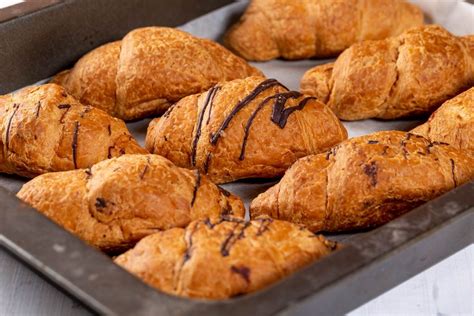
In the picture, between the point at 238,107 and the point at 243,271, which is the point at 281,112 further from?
the point at 243,271

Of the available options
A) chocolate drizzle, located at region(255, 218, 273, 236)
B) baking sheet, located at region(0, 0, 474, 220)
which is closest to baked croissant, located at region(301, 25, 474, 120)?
baking sheet, located at region(0, 0, 474, 220)

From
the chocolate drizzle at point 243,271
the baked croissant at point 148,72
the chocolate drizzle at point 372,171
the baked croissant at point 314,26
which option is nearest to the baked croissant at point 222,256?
the chocolate drizzle at point 243,271

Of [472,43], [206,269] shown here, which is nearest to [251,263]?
[206,269]

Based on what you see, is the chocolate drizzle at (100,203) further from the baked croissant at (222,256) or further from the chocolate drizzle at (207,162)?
the chocolate drizzle at (207,162)

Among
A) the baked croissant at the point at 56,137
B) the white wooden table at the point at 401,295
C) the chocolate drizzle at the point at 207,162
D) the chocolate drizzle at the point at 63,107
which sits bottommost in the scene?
the white wooden table at the point at 401,295

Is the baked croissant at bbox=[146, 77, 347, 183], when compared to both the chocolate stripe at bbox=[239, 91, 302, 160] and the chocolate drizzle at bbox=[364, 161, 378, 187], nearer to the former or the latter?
the chocolate stripe at bbox=[239, 91, 302, 160]
